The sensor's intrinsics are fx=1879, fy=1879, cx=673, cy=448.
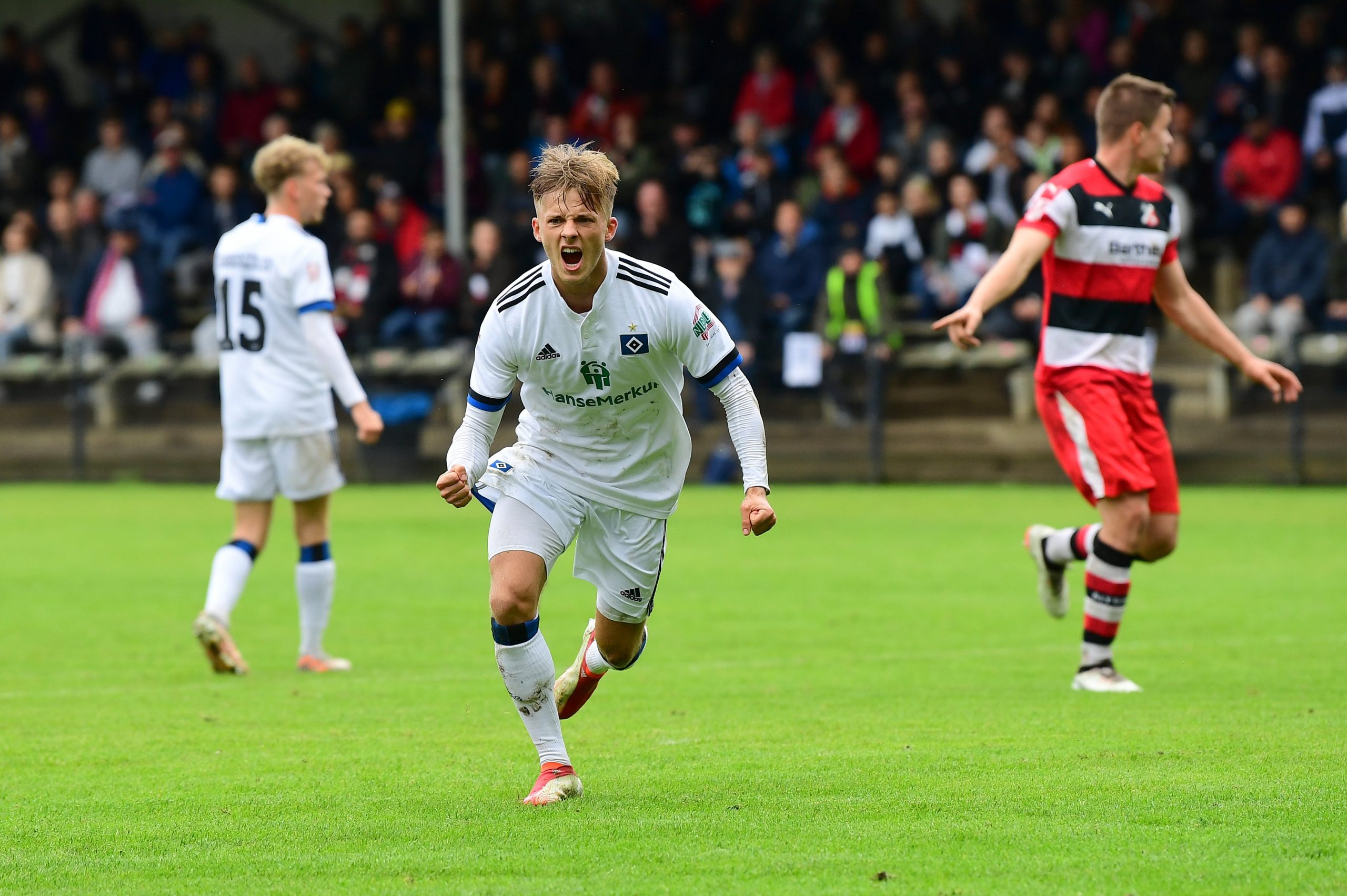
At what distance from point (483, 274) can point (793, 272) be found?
3.40 metres

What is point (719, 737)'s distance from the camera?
6.81 metres

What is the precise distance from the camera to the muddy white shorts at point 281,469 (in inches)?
359

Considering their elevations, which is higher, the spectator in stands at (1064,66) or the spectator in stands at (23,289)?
the spectator in stands at (1064,66)

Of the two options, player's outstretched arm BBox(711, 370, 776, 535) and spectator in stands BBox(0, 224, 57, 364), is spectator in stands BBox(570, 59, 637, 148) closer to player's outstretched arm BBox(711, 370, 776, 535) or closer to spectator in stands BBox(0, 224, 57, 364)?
spectator in stands BBox(0, 224, 57, 364)

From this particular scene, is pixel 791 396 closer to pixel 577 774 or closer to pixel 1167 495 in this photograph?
pixel 1167 495

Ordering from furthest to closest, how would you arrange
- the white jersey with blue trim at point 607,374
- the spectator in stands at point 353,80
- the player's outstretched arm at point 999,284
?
the spectator in stands at point 353,80, the player's outstretched arm at point 999,284, the white jersey with blue trim at point 607,374

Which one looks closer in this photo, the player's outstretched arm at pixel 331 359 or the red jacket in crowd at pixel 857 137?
the player's outstretched arm at pixel 331 359

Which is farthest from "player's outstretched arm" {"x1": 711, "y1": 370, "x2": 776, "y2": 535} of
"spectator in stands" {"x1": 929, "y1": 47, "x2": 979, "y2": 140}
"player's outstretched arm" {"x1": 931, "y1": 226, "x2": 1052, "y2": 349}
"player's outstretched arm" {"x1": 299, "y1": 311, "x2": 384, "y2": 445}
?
"spectator in stands" {"x1": 929, "y1": 47, "x2": 979, "y2": 140}

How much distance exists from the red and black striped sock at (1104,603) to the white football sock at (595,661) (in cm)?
243

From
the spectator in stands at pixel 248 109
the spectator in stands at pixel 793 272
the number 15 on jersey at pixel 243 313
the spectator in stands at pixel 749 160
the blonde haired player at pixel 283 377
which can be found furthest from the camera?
the spectator in stands at pixel 248 109

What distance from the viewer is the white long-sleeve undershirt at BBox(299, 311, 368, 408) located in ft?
29.2

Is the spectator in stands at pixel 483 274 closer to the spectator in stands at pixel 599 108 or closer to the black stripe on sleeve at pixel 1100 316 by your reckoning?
the spectator in stands at pixel 599 108

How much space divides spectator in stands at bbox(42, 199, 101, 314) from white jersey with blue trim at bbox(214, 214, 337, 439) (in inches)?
598

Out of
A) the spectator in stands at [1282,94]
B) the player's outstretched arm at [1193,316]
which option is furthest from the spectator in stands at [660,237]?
the player's outstretched arm at [1193,316]
